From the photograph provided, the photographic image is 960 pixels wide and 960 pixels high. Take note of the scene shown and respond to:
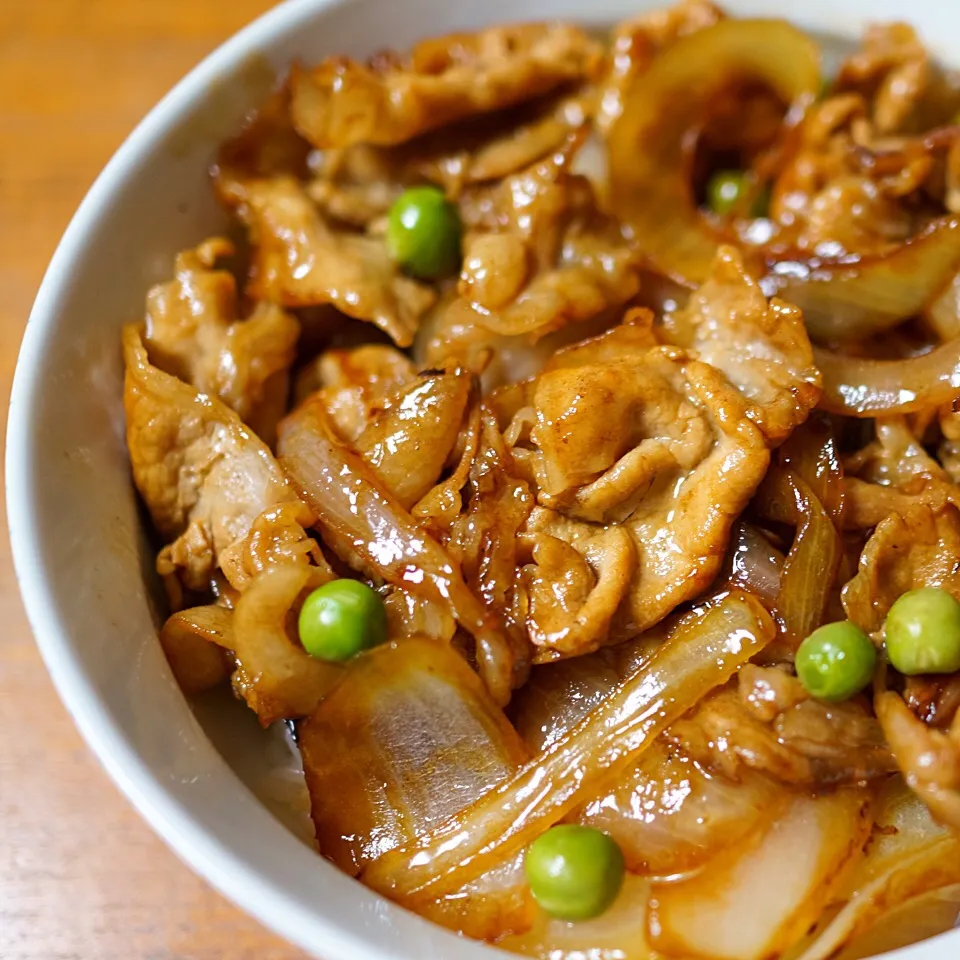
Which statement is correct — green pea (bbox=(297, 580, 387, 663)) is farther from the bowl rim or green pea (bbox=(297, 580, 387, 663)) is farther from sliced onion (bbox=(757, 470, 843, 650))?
sliced onion (bbox=(757, 470, 843, 650))

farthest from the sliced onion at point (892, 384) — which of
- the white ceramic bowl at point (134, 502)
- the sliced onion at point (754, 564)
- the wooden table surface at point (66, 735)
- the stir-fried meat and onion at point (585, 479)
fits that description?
the wooden table surface at point (66, 735)

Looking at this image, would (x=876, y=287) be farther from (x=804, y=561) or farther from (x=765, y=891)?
(x=765, y=891)

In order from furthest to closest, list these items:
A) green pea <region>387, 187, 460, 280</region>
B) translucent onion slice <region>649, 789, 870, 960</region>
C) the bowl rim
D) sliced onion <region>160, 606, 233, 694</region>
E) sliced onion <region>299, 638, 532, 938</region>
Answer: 1. green pea <region>387, 187, 460, 280</region>
2. sliced onion <region>160, 606, 233, 694</region>
3. sliced onion <region>299, 638, 532, 938</region>
4. translucent onion slice <region>649, 789, 870, 960</region>
5. the bowl rim

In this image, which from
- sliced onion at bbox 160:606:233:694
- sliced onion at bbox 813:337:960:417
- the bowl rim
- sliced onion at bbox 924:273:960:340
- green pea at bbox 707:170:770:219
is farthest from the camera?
green pea at bbox 707:170:770:219

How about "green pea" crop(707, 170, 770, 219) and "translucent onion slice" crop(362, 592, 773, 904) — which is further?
"green pea" crop(707, 170, 770, 219)

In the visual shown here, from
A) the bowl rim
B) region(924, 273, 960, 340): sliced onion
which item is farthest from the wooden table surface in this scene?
region(924, 273, 960, 340): sliced onion
